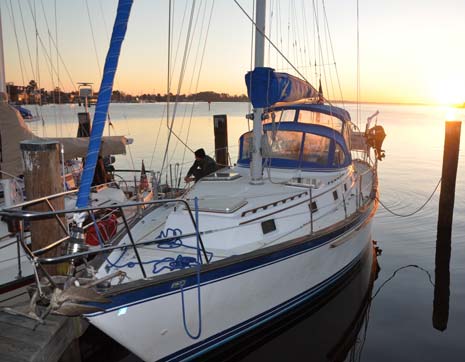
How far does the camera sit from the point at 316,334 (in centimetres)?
699

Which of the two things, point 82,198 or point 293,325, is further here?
point 293,325

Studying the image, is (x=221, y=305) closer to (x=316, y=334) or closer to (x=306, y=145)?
(x=316, y=334)

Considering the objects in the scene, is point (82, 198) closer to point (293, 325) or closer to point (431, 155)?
point (293, 325)

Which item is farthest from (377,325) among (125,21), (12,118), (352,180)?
(12,118)

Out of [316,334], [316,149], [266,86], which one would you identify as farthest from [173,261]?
[316,149]

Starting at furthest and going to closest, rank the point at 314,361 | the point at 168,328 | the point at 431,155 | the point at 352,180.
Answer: the point at 431,155
the point at 352,180
the point at 314,361
the point at 168,328

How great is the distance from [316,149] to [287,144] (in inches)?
24.7

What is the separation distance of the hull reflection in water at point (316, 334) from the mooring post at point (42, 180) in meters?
2.63

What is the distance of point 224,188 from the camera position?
24.4 feet

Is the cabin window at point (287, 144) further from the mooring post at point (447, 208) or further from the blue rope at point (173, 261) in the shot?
the mooring post at point (447, 208)

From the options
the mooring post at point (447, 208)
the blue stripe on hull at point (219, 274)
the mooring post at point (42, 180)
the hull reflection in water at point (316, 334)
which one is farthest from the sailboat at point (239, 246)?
the mooring post at point (447, 208)

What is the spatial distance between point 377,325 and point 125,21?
276 inches

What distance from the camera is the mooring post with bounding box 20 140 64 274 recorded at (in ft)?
15.4

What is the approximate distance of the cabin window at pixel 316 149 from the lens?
27.8 ft
